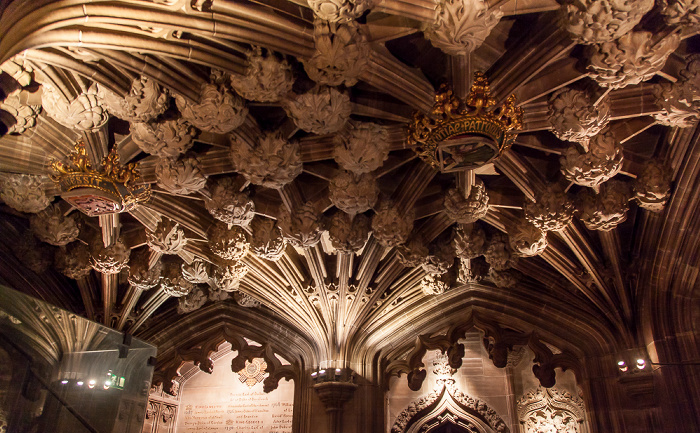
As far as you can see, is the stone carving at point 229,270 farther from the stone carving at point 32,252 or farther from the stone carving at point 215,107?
the stone carving at point 215,107

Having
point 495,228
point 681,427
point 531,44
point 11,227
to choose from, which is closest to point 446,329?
point 495,228

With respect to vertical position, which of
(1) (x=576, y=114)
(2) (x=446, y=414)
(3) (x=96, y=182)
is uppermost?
(1) (x=576, y=114)

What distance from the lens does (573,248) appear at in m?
8.15

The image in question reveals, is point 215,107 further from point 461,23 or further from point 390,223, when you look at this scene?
point 390,223

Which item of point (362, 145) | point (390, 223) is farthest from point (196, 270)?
point (362, 145)

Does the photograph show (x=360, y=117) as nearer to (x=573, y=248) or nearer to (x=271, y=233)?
(x=271, y=233)

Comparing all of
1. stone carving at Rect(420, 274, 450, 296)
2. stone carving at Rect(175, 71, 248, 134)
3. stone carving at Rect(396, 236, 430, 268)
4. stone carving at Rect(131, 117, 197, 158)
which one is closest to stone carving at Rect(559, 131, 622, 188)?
stone carving at Rect(396, 236, 430, 268)

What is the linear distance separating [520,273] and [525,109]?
451cm

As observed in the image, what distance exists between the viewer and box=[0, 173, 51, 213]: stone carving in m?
6.52

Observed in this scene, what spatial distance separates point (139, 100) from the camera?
5254 mm

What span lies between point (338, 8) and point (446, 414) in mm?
9014

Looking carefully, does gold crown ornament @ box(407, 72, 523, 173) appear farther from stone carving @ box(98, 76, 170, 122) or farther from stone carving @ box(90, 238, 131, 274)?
stone carving @ box(90, 238, 131, 274)

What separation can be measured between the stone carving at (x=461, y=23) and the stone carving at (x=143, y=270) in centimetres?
620

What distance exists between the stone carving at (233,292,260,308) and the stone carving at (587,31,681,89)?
287 inches
